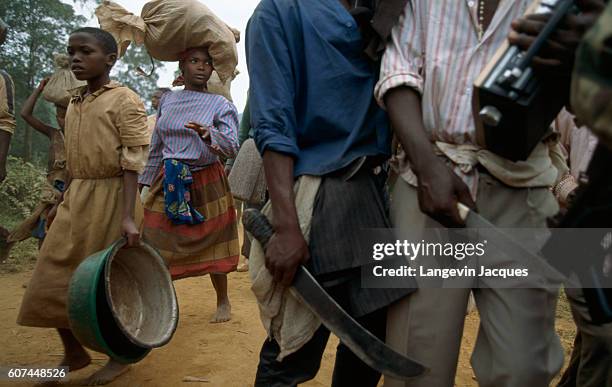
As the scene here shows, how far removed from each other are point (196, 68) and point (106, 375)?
2339 millimetres

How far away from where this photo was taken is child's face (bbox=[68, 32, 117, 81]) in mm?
3297

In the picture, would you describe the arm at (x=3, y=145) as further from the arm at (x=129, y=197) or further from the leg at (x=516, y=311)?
Answer: the leg at (x=516, y=311)

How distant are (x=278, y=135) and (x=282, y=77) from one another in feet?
0.70

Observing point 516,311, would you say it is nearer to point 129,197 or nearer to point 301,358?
point 301,358

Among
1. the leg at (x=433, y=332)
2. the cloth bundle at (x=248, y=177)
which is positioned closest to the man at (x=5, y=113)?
the cloth bundle at (x=248, y=177)

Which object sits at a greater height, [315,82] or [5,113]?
[315,82]

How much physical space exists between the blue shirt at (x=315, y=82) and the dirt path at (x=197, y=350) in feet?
6.00

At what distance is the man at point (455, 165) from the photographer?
1.71m

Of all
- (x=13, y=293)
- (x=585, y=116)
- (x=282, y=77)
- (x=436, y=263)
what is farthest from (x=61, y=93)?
(x=585, y=116)

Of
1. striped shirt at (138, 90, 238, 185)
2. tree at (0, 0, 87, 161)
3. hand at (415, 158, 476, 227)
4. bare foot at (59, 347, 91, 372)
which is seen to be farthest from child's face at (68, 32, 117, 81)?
tree at (0, 0, 87, 161)

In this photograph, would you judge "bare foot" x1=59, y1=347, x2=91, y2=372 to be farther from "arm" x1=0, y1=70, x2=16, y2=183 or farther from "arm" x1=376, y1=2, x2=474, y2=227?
"arm" x1=376, y1=2, x2=474, y2=227

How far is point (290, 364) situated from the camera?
77.7 inches

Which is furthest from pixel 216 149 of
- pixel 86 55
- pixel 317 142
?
pixel 317 142

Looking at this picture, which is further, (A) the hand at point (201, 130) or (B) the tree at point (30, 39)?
(B) the tree at point (30, 39)
